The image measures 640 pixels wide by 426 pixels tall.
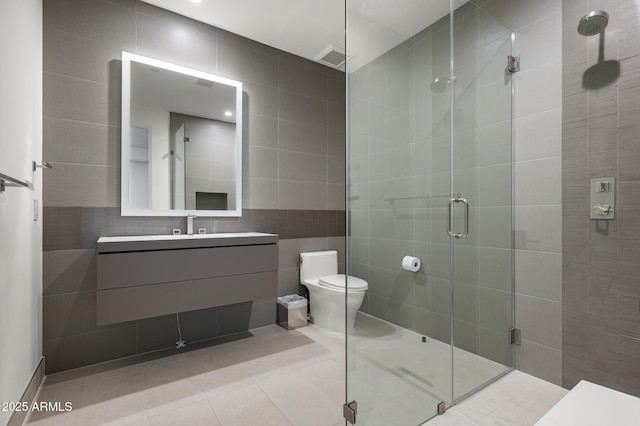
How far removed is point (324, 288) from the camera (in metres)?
2.67

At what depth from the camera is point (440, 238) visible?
177 centimetres

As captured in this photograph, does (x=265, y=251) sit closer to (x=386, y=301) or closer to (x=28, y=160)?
(x=386, y=301)

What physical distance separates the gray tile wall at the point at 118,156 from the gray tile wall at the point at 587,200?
2.12 meters

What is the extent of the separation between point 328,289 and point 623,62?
2.29 meters

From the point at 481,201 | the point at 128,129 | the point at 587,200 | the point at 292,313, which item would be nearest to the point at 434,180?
the point at 481,201

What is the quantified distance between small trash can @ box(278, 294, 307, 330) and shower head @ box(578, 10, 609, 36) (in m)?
2.73

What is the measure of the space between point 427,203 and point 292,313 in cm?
175

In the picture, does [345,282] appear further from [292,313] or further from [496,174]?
[292,313]

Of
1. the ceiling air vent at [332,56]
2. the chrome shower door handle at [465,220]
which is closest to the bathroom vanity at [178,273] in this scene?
the chrome shower door handle at [465,220]

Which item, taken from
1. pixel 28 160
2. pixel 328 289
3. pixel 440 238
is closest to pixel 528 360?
pixel 440 238

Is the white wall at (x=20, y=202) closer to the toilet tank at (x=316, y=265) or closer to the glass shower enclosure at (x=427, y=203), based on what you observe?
the glass shower enclosure at (x=427, y=203)

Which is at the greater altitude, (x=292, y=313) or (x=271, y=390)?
(x=292, y=313)

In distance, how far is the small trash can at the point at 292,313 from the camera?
289 cm

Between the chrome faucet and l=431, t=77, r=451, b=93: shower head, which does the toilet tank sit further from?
l=431, t=77, r=451, b=93: shower head
